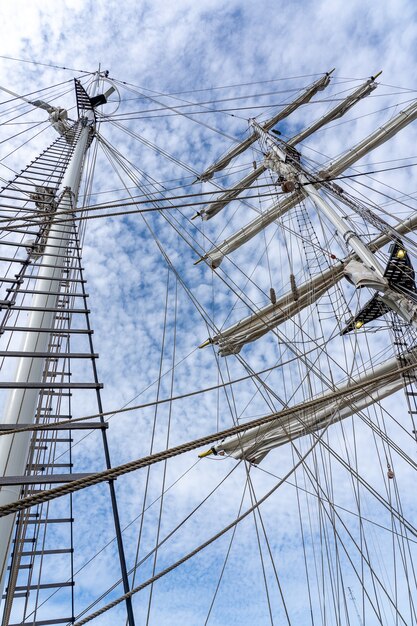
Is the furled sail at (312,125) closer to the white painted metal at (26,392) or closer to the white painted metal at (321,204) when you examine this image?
the white painted metal at (321,204)

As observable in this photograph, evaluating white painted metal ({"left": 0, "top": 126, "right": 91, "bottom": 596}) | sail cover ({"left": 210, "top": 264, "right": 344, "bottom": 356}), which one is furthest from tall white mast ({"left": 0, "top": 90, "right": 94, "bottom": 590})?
sail cover ({"left": 210, "top": 264, "right": 344, "bottom": 356})

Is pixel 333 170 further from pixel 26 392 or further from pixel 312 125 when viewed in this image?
pixel 26 392

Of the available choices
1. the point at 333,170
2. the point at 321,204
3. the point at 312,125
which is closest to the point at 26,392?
the point at 321,204

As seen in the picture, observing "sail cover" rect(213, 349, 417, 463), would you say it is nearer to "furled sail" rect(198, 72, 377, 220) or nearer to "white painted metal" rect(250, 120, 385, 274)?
"white painted metal" rect(250, 120, 385, 274)

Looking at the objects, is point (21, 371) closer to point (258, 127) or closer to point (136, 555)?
point (136, 555)

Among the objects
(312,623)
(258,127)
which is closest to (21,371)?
(312,623)

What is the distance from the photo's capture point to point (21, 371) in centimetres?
294

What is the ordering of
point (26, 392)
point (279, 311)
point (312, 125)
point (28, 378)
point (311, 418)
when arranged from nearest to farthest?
point (26, 392) → point (28, 378) → point (311, 418) → point (279, 311) → point (312, 125)

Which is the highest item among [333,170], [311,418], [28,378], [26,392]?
[333,170]

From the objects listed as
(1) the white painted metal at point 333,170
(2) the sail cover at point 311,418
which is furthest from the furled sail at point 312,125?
(2) the sail cover at point 311,418

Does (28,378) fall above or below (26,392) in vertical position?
above

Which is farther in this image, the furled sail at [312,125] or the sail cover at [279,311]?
the furled sail at [312,125]

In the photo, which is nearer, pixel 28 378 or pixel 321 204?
pixel 28 378

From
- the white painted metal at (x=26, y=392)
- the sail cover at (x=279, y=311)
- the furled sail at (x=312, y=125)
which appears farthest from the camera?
the furled sail at (x=312, y=125)
